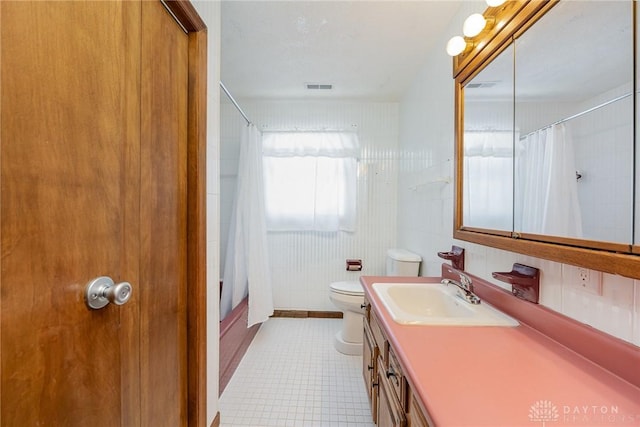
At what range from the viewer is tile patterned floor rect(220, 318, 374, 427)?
1.50 metres

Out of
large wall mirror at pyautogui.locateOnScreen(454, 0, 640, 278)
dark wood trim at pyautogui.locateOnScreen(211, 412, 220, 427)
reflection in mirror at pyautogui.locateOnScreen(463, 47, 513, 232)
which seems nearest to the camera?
large wall mirror at pyautogui.locateOnScreen(454, 0, 640, 278)

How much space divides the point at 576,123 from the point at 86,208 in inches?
53.2

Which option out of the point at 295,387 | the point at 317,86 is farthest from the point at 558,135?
the point at 317,86

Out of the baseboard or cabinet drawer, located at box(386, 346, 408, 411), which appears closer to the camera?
cabinet drawer, located at box(386, 346, 408, 411)

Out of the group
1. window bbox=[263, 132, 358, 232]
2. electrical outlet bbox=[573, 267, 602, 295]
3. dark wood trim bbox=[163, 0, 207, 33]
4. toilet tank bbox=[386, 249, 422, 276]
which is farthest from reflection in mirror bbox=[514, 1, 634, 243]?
window bbox=[263, 132, 358, 232]

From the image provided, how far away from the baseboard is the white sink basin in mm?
1638

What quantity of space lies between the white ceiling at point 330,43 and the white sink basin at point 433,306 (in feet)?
4.96

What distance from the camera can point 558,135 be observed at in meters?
0.85

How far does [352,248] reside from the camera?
2865 millimetres

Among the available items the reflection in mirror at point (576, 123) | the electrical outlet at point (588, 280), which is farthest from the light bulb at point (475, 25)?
the electrical outlet at point (588, 280)

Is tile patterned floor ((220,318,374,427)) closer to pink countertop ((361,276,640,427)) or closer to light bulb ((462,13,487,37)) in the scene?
pink countertop ((361,276,640,427))

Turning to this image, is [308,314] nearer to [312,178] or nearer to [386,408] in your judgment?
[312,178]

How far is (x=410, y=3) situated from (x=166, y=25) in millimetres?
1242

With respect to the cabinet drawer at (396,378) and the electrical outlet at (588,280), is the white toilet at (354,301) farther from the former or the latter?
the electrical outlet at (588,280)
